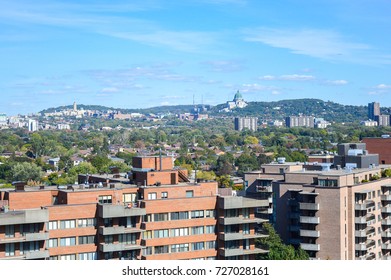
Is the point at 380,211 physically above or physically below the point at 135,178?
below

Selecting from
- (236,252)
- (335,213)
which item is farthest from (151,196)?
(335,213)

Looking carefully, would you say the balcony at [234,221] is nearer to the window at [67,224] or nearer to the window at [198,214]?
the window at [198,214]

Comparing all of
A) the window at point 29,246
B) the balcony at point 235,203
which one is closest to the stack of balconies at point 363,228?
the balcony at point 235,203

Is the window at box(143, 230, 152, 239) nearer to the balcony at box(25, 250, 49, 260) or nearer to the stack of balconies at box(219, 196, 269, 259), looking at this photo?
the stack of balconies at box(219, 196, 269, 259)

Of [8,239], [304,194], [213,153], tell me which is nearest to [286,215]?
[304,194]

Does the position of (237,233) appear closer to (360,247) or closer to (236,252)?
(236,252)

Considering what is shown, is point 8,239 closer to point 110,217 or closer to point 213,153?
point 110,217
